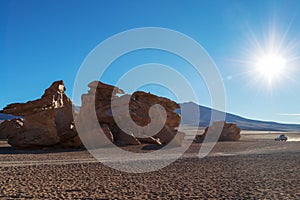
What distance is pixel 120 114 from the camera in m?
32.9

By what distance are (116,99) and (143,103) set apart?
3274 mm

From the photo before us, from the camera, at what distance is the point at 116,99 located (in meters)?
34.0

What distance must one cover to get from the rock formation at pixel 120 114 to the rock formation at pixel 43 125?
190 cm

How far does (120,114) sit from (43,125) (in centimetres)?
806

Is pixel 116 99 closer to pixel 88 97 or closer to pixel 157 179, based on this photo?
pixel 88 97

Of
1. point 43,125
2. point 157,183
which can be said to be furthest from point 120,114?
point 157,183

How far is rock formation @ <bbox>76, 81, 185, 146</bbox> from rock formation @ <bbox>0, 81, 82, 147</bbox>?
1.90 meters

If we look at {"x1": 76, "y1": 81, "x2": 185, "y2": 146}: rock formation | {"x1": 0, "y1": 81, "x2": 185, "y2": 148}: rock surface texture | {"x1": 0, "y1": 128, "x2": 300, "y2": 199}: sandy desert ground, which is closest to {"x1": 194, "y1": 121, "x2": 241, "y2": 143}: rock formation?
{"x1": 0, "y1": 81, "x2": 185, "y2": 148}: rock surface texture

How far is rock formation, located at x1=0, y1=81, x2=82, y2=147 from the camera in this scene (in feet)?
96.5

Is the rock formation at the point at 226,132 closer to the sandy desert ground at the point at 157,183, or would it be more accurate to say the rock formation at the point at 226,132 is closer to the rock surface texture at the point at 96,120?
the rock surface texture at the point at 96,120

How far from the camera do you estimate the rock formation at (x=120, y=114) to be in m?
31.9

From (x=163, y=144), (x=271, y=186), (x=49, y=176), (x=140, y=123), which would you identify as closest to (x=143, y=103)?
(x=140, y=123)

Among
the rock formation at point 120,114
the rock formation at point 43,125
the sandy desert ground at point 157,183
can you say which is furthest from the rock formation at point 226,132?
the sandy desert ground at point 157,183

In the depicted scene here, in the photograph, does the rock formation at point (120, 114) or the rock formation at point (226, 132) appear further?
the rock formation at point (226, 132)
